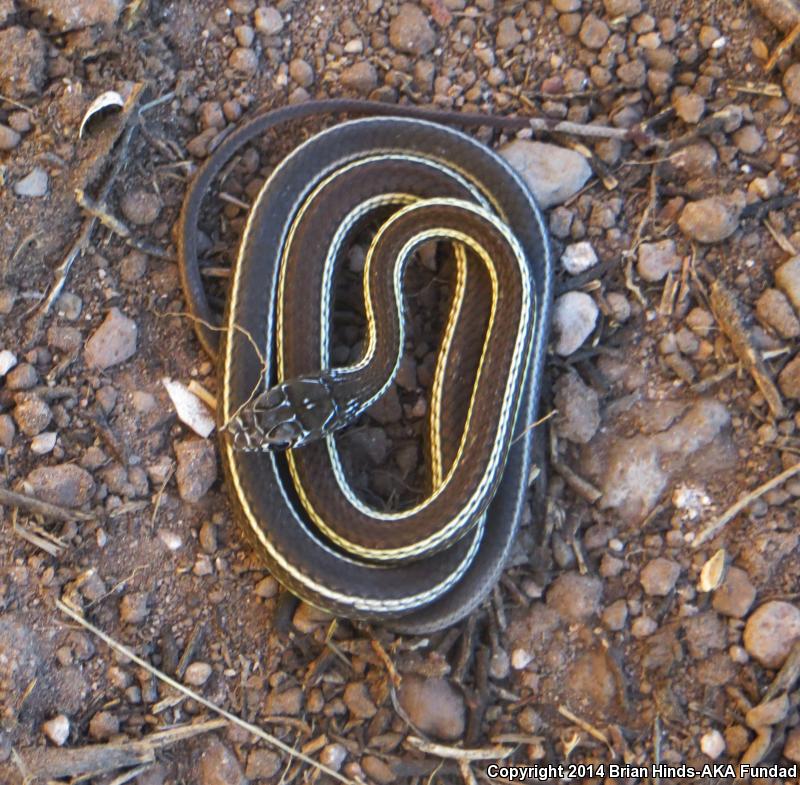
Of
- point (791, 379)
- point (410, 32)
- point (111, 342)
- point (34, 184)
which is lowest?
point (791, 379)

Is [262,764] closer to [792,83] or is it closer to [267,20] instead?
[267,20]

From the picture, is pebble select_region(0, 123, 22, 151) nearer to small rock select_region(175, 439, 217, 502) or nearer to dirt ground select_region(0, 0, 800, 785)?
dirt ground select_region(0, 0, 800, 785)

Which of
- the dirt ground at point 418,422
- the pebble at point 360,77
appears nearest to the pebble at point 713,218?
the dirt ground at point 418,422

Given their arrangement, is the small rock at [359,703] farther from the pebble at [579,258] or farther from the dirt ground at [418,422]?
the pebble at [579,258]

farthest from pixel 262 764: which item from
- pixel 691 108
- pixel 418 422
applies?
pixel 691 108

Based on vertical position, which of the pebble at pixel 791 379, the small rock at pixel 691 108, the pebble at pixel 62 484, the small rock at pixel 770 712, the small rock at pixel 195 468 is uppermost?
the small rock at pixel 691 108

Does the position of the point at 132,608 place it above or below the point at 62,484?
below

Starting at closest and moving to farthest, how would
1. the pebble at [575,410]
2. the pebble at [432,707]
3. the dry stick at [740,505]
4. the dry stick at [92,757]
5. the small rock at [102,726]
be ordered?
the dry stick at [92,757] < the small rock at [102,726] < the pebble at [432,707] < the dry stick at [740,505] < the pebble at [575,410]
